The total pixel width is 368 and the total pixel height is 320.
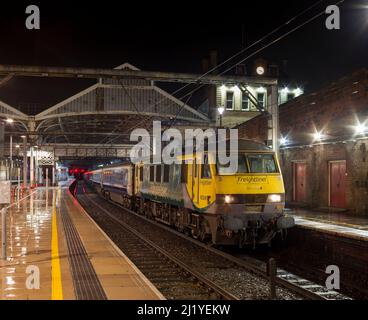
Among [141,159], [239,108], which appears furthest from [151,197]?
[239,108]

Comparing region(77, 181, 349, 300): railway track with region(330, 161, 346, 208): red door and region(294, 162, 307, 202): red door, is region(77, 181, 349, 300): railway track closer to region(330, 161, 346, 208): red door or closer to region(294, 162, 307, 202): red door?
region(330, 161, 346, 208): red door

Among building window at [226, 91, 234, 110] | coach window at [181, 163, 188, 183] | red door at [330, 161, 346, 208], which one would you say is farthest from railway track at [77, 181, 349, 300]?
building window at [226, 91, 234, 110]

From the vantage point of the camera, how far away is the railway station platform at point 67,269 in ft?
26.1

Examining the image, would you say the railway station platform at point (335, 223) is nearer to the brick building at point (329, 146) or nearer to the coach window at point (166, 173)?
the brick building at point (329, 146)

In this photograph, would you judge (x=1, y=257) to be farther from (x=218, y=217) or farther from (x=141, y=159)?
(x=141, y=159)

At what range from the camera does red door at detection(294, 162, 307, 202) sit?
25.4 m

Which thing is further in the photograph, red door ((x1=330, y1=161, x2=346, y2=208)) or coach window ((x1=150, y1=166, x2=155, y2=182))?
red door ((x1=330, y1=161, x2=346, y2=208))

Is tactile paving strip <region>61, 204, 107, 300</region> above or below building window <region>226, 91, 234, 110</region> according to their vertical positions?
below

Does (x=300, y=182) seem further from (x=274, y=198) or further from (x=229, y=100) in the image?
(x=229, y=100)

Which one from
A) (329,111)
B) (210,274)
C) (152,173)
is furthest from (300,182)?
(210,274)

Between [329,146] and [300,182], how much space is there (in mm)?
4201

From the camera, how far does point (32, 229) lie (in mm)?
16500

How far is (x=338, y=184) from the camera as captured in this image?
A: 71.3 feet

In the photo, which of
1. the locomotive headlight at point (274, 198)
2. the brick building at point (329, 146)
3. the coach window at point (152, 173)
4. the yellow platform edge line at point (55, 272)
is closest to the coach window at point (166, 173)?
the coach window at point (152, 173)
